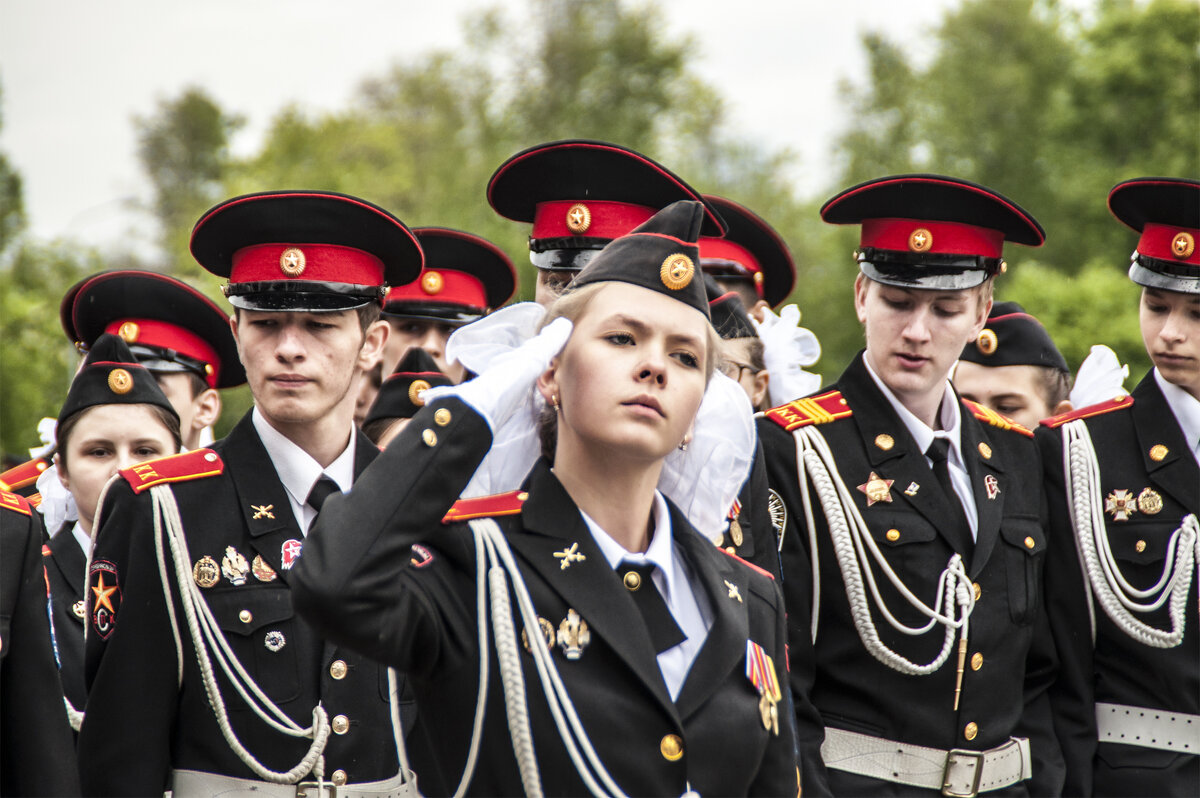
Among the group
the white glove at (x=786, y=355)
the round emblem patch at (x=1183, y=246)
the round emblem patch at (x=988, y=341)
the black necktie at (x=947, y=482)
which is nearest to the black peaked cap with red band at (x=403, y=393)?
the white glove at (x=786, y=355)

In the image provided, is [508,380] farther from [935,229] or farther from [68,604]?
[68,604]

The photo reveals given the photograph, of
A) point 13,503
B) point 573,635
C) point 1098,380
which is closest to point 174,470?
point 13,503

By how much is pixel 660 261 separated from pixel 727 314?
7.10ft

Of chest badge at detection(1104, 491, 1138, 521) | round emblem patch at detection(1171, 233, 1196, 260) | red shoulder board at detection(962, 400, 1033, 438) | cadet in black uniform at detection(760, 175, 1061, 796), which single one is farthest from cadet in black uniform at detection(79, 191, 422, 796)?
round emblem patch at detection(1171, 233, 1196, 260)

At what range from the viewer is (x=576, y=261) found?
511 cm

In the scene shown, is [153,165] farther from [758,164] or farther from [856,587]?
[856,587]

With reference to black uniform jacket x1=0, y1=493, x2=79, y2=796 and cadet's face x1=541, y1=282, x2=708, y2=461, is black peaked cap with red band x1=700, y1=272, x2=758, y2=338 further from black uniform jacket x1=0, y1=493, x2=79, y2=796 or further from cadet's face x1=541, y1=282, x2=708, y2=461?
black uniform jacket x1=0, y1=493, x2=79, y2=796

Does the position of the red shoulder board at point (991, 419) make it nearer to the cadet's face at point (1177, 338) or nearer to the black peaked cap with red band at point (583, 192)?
the cadet's face at point (1177, 338)

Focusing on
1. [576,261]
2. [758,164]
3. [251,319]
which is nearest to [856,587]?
[576,261]

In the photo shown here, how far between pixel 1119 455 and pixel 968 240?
1044 mm

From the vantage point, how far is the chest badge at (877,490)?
Result: 4816 mm

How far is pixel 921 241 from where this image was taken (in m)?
4.98

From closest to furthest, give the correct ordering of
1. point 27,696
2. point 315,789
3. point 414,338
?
point 27,696, point 315,789, point 414,338

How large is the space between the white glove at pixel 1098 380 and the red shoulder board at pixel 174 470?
419cm
